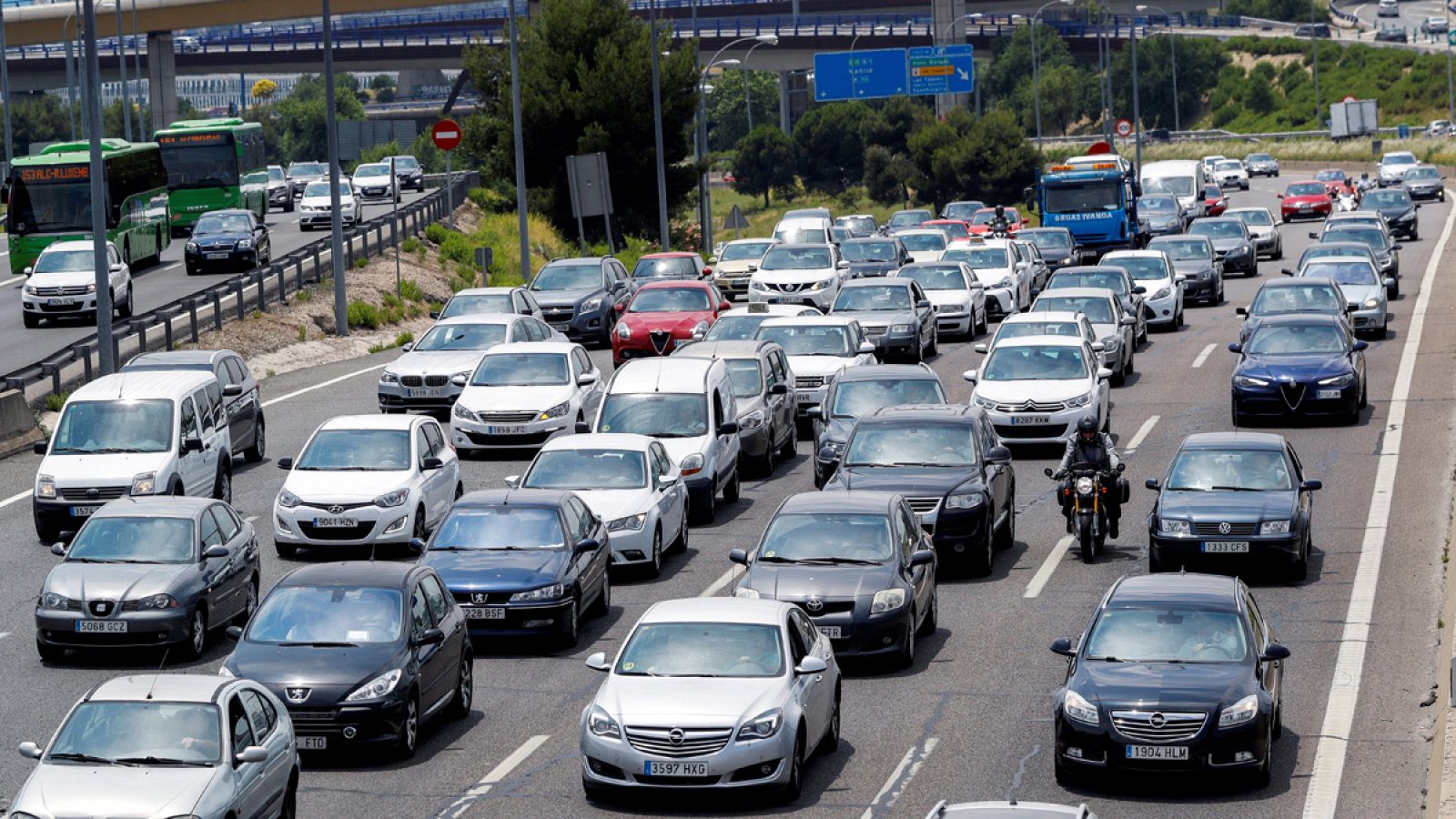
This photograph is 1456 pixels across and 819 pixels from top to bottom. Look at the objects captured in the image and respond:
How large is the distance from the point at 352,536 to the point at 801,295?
23.8 m

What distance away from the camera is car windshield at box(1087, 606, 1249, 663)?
15.4 m

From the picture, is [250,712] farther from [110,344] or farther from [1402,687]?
[110,344]

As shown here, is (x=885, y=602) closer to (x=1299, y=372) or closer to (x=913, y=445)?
(x=913, y=445)

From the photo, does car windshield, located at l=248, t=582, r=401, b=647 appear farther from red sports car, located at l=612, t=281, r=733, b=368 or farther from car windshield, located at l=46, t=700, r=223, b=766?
red sports car, located at l=612, t=281, r=733, b=368

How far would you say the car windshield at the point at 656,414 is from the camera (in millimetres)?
27000

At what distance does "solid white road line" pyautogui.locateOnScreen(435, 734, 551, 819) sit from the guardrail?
19.8 metres

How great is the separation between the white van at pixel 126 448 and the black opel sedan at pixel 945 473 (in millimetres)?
8109

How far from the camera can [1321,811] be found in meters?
14.2

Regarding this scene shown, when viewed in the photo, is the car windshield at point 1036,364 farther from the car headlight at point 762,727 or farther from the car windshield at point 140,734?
the car windshield at point 140,734

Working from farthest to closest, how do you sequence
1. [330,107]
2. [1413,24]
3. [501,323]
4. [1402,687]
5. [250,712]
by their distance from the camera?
[1413,24] < [330,107] < [501,323] < [1402,687] < [250,712]

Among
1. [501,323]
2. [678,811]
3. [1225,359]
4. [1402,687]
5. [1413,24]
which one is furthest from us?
[1413,24]

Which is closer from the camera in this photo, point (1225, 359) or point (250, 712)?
point (250, 712)

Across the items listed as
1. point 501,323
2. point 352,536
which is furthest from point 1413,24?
point 352,536

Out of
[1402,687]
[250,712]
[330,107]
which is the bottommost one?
[1402,687]
